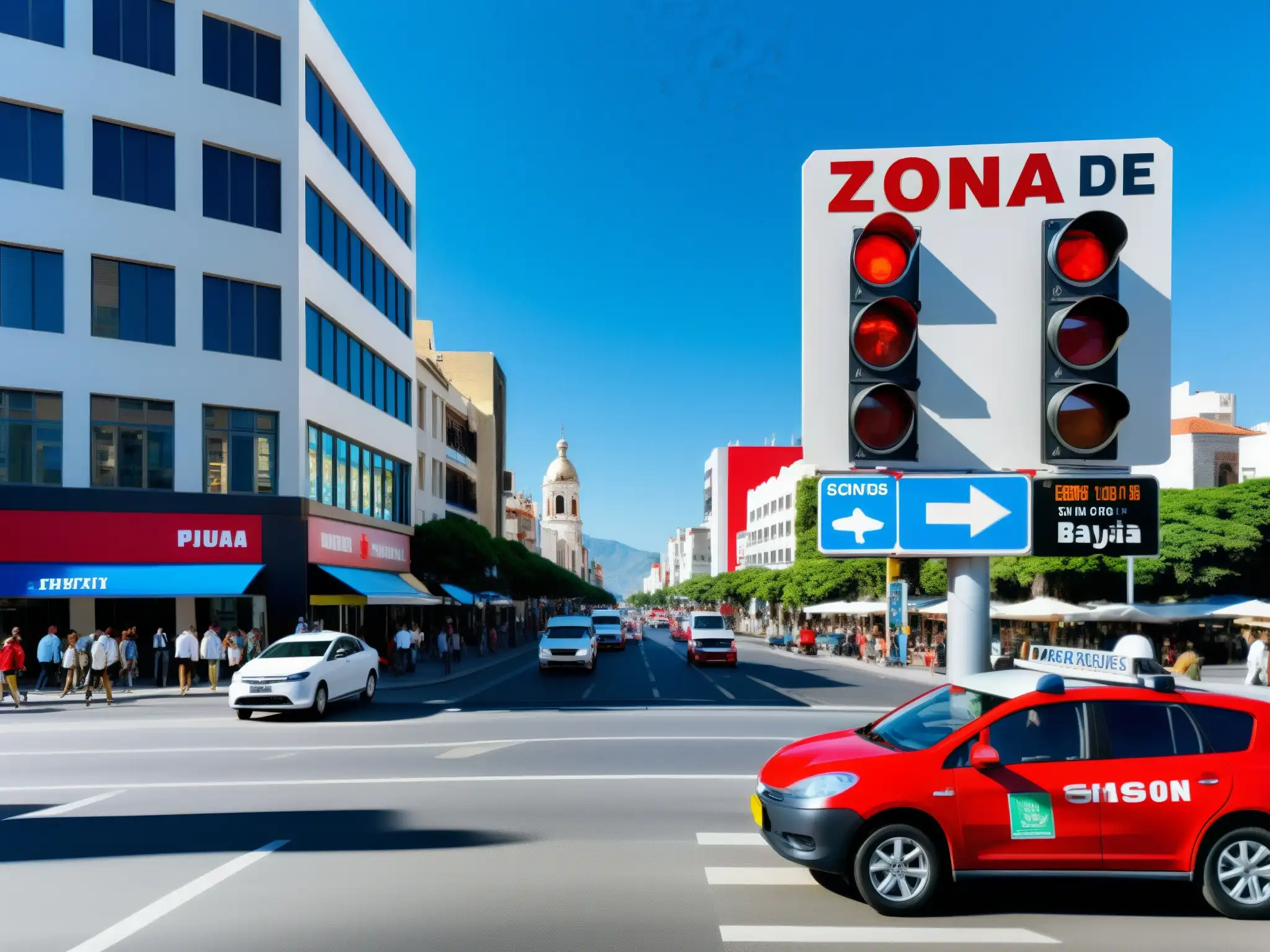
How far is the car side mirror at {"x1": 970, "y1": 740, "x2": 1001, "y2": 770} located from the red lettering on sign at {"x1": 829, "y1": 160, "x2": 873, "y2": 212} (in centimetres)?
388

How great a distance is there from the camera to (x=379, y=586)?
115ft

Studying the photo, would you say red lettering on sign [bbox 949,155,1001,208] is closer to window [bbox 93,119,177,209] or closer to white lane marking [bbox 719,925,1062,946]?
white lane marking [bbox 719,925,1062,946]

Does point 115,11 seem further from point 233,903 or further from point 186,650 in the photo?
point 233,903

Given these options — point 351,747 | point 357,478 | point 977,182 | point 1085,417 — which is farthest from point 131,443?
point 1085,417

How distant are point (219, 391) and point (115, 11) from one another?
433 inches

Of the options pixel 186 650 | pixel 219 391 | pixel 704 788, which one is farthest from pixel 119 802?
pixel 219 391

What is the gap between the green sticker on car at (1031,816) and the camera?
6934mm

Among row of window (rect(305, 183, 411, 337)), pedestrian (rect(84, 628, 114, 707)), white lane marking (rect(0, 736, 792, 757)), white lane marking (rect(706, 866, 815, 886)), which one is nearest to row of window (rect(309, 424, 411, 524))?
row of window (rect(305, 183, 411, 337))

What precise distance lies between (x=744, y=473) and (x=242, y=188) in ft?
425

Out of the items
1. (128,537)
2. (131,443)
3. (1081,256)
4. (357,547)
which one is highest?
(131,443)

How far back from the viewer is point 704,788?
12094mm

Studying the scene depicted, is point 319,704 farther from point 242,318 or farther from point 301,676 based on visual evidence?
point 242,318

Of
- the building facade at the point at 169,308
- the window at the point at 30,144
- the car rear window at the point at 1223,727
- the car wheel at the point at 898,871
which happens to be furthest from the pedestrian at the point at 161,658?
the car rear window at the point at 1223,727

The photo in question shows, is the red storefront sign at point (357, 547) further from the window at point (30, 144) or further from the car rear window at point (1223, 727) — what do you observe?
the car rear window at point (1223, 727)
